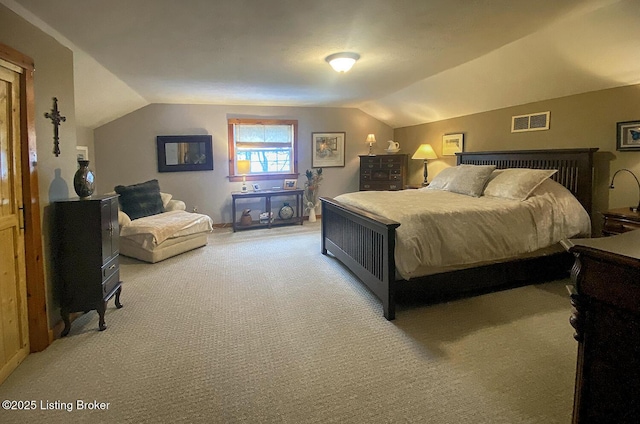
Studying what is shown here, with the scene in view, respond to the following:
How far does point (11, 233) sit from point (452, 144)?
220 inches

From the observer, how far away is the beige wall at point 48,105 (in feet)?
7.23

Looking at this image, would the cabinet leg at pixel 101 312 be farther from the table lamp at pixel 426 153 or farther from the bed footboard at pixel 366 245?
the table lamp at pixel 426 153

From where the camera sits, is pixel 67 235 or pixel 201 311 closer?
pixel 67 235

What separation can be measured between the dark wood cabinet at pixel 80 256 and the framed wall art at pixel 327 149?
476cm

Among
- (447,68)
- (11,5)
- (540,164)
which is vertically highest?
(447,68)

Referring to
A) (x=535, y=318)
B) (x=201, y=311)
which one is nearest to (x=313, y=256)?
(x=201, y=311)

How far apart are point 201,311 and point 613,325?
2688 mm

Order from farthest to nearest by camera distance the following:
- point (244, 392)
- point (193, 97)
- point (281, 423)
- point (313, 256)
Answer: point (193, 97) → point (313, 256) → point (244, 392) → point (281, 423)

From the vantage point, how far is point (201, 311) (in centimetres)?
289

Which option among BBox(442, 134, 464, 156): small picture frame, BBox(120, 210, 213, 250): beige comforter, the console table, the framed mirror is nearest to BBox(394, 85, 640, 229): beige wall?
BBox(442, 134, 464, 156): small picture frame

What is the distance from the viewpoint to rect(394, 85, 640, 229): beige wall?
3336 millimetres

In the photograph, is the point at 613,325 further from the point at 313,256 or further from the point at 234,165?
the point at 234,165

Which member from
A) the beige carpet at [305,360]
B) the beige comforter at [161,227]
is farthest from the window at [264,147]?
the beige carpet at [305,360]

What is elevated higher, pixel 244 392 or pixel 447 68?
pixel 447 68
